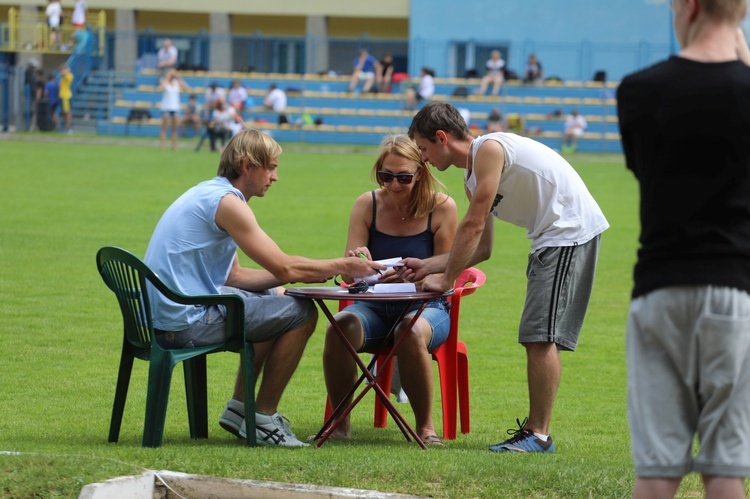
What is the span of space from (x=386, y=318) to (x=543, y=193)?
1.17 metres

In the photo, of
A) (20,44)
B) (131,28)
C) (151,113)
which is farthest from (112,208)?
(131,28)

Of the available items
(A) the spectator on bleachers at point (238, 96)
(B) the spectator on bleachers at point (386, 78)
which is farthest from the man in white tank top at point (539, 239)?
(B) the spectator on bleachers at point (386, 78)

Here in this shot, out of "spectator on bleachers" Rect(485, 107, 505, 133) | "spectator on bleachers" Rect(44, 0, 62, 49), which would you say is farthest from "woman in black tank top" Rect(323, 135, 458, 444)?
"spectator on bleachers" Rect(44, 0, 62, 49)

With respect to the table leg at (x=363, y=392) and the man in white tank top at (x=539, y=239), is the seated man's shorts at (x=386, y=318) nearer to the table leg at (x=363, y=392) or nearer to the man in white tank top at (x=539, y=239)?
the table leg at (x=363, y=392)

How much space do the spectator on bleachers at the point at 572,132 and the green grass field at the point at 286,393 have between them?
21462mm

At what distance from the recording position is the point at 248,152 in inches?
253

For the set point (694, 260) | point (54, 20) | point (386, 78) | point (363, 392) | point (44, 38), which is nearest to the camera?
point (694, 260)

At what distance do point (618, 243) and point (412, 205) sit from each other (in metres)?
11.1

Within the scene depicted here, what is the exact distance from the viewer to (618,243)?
17781 mm

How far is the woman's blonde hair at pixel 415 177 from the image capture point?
22.9ft

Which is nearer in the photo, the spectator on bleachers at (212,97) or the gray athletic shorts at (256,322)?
the gray athletic shorts at (256,322)

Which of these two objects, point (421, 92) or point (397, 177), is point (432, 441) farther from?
point (421, 92)

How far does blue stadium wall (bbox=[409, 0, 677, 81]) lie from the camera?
163ft

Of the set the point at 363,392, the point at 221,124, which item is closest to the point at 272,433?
the point at 363,392
